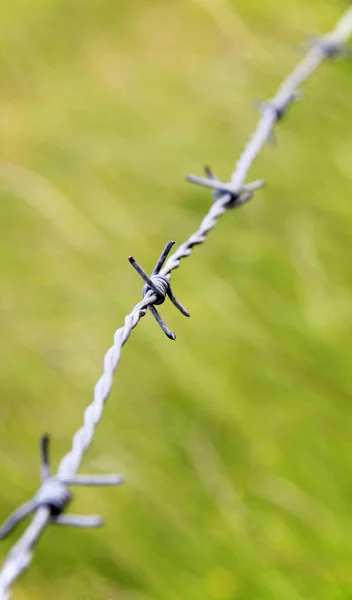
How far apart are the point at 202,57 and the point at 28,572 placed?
1139mm

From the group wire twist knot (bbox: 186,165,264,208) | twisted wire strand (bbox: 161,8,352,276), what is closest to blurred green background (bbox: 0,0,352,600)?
twisted wire strand (bbox: 161,8,352,276)

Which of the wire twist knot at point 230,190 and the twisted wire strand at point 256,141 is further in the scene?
the wire twist knot at point 230,190

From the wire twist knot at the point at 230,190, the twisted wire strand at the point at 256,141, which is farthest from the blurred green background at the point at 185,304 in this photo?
the wire twist knot at the point at 230,190

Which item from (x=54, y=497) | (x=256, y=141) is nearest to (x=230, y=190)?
(x=256, y=141)

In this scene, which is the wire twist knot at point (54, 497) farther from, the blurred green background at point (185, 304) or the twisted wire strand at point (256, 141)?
the blurred green background at point (185, 304)

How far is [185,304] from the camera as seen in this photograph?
44.1 inches

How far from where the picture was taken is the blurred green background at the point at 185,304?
0.87 m

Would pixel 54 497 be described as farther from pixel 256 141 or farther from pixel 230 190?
pixel 256 141

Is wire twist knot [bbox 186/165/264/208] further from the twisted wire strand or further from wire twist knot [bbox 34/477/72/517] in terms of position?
wire twist knot [bbox 34/477/72/517]

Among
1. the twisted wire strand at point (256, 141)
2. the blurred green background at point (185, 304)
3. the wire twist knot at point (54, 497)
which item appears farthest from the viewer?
the blurred green background at point (185, 304)

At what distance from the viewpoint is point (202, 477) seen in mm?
929

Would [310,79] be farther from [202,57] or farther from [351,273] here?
[351,273]

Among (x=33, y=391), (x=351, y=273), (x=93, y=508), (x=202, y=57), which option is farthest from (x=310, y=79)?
(x=93, y=508)

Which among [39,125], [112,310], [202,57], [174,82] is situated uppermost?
[202,57]
